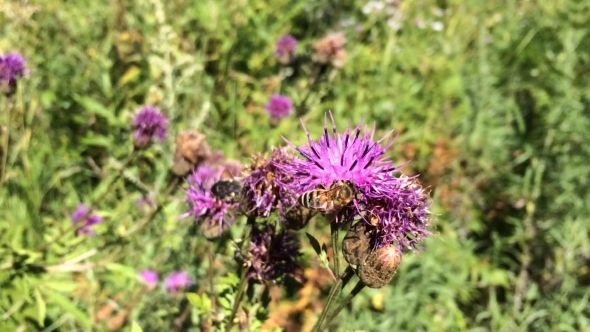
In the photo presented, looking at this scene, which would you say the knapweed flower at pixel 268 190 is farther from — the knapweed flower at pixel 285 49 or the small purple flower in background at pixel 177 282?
the knapweed flower at pixel 285 49

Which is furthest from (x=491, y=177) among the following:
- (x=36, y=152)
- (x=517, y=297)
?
(x=36, y=152)

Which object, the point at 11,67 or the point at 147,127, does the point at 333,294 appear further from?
the point at 11,67

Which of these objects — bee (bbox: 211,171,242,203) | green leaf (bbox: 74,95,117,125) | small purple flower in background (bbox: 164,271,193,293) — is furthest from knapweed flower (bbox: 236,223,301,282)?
green leaf (bbox: 74,95,117,125)

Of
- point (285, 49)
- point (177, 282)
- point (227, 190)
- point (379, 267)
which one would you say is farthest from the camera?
point (285, 49)

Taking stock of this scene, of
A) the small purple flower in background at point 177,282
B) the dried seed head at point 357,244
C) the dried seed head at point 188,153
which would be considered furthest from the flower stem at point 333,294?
the small purple flower in background at point 177,282

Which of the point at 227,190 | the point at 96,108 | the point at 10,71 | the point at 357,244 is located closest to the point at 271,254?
the point at 227,190

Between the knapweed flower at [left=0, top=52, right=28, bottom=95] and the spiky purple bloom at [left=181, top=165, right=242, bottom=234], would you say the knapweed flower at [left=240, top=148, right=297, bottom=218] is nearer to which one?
the spiky purple bloom at [left=181, top=165, right=242, bottom=234]
